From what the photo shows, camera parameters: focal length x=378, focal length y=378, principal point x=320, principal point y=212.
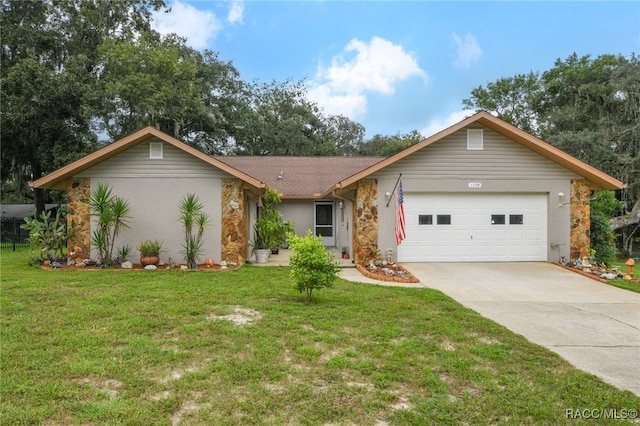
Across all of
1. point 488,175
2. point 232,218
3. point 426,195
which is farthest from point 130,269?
point 488,175

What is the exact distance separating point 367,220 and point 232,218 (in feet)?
12.9

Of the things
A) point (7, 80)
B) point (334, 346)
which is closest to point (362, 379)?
point (334, 346)

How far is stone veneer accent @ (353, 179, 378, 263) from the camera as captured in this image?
10953 millimetres

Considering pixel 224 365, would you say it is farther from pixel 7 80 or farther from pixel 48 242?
pixel 7 80

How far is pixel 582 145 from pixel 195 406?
2419 cm

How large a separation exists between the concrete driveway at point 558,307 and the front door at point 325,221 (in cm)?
642

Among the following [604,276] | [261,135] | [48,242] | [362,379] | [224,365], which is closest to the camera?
[362,379]

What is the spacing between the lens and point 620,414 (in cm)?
301

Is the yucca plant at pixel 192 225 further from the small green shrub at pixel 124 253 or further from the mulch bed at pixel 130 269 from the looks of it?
the small green shrub at pixel 124 253

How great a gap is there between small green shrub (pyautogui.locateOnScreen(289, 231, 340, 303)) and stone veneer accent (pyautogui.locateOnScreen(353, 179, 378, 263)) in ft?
15.3

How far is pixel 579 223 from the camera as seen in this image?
1130cm

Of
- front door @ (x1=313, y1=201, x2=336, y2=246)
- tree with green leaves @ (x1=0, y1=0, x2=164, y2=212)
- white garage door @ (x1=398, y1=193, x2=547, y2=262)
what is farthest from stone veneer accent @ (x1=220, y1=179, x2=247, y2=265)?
tree with green leaves @ (x1=0, y1=0, x2=164, y2=212)

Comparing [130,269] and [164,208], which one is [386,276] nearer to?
[164,208]

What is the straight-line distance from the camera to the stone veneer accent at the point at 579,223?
11297mm
